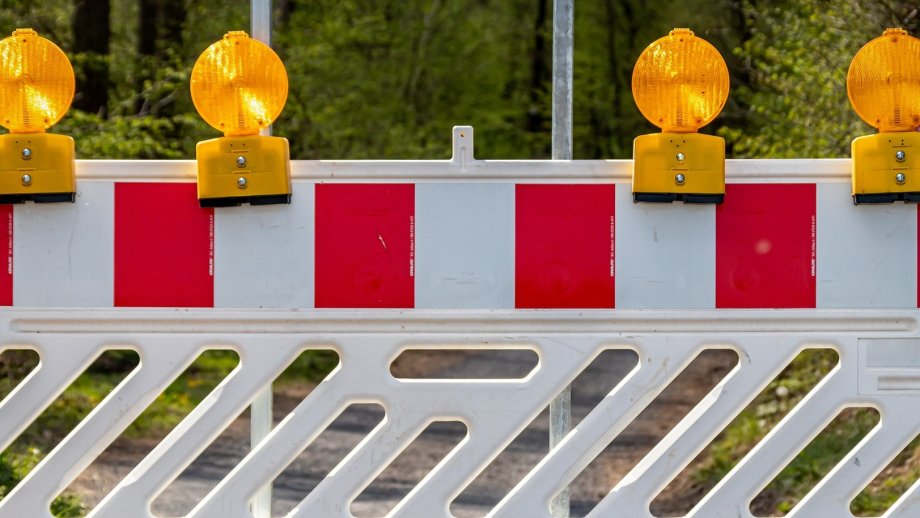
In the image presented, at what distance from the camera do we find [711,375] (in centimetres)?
1142

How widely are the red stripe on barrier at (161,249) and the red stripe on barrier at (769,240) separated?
48.6 inches

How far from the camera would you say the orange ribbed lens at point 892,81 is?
3281mm

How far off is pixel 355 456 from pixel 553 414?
594 millimetres

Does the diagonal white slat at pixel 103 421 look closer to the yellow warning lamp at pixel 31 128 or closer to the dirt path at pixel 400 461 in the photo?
the yellow warning lamp at pixel 31 128

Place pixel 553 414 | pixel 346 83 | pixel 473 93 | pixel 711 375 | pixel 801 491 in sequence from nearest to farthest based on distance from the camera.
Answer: pixel 553 414, pixel 801 491, pixel 711 375, pixel 346 83, pixel 473 93

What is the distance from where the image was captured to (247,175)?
323cm

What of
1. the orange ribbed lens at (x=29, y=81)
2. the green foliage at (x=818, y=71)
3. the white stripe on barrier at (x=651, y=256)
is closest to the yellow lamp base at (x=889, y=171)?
the white stripe on barrier at (x=651, y=256)

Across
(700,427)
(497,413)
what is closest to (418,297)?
(497,413)

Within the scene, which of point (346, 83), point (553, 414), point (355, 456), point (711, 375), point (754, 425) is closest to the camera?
point (355, 456)

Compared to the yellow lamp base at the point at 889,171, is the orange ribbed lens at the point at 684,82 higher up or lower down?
higher up

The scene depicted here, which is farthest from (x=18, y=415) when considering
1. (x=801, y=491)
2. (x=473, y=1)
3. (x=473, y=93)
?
(x=473, y=1)

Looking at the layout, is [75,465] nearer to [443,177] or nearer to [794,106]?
[443,177]

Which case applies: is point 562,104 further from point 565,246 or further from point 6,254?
point 6,254

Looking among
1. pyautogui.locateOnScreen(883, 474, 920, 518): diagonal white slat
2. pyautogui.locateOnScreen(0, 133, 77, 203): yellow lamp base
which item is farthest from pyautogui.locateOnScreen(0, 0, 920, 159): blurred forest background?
pyautogui.locateOnScreen(0, 133, 77, 203): yellow lamp base
